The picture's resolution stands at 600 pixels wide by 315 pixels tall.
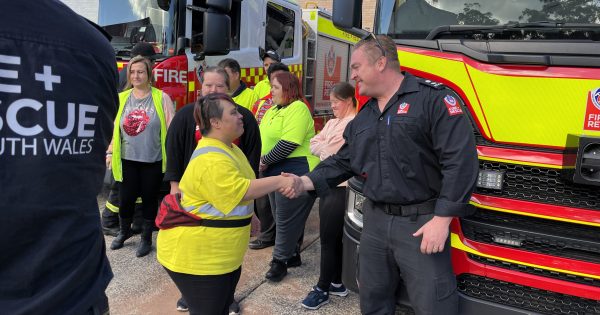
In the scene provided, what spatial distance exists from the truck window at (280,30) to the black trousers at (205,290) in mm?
4651

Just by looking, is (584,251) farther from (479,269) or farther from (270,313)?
(270,313)

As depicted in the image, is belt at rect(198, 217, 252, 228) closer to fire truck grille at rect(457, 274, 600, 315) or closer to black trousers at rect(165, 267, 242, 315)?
black trousers at rect(165, 267, 242, 315)

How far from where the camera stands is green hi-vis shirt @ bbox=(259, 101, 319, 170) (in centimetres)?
347

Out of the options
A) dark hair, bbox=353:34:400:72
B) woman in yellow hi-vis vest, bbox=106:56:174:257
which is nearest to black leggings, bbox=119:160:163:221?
woman in yellow hi-vis vest, bbox=106:56:174:257

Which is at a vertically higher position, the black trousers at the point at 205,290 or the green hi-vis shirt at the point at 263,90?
the green hi-vis shirt at the point at 263,90

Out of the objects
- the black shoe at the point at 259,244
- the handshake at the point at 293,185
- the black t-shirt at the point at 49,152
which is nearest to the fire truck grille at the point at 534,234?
the handshake at the point at 293,185

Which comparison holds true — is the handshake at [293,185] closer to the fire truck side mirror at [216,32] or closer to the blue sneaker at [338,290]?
the blue sneaker at [338,290]

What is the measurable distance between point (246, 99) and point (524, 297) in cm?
287

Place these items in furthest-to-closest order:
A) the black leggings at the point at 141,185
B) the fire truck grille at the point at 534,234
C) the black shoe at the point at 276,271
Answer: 1. the black leggings at the point at 141,185
2. the black shoe at the point at 276,271
3. the fire truck grille at the point at 534,234

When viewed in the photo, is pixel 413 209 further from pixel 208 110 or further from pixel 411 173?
pixel 208 110

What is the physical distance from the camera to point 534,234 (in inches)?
85.1

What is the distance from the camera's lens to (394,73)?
2.23m

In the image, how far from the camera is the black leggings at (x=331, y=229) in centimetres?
315

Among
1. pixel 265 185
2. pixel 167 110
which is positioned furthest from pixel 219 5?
pixel 265 185
